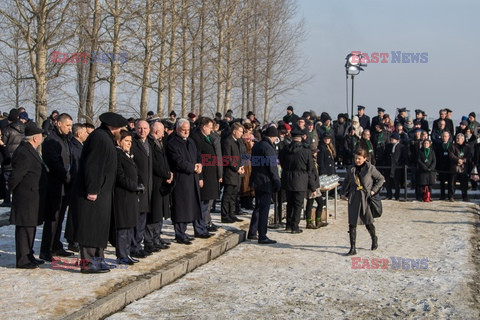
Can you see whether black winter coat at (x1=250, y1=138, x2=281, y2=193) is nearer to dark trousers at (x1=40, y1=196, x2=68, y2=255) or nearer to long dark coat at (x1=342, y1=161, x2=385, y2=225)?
long dark coat at (x1=342, y1=161, x2=385, y2=225)

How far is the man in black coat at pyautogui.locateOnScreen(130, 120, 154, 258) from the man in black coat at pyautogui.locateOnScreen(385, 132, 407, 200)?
11.7m

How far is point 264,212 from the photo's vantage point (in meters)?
12.6

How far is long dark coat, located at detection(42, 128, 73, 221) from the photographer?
9859mm

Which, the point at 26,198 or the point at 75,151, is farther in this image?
the point at 75,151

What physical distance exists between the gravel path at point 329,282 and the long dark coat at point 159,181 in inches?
44.5

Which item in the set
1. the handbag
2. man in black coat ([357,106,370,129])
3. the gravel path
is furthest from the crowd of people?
man in black coat ([357,106,370,129])

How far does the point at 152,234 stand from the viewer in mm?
10945

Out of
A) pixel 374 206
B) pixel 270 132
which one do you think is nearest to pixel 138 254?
pixel 270 132

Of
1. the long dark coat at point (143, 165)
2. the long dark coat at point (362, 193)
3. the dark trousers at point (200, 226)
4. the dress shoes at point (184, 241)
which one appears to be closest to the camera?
the long dark coat at point (143, 165)

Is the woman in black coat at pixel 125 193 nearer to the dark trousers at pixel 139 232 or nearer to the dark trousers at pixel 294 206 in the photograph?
the dark trousers at pixel 139 232

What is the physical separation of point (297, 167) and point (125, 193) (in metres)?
4.74

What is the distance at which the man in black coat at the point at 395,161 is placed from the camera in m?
20.8

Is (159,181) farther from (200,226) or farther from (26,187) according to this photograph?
(26,187)

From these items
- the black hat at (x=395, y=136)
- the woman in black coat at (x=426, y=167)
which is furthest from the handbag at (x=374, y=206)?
the black hat at (x=395, y=136)
